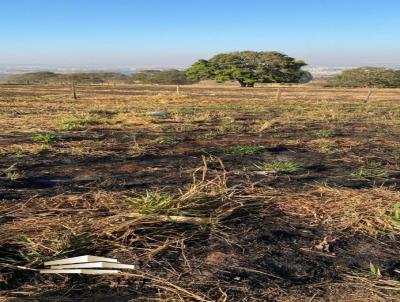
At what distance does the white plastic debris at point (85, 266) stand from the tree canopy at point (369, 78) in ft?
264

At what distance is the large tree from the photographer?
72312mm

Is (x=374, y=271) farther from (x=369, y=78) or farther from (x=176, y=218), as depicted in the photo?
(x=369, y=78)

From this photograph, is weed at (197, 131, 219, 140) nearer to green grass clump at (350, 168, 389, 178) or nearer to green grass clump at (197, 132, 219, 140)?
green grass clump at (197, 132, 219, 140)

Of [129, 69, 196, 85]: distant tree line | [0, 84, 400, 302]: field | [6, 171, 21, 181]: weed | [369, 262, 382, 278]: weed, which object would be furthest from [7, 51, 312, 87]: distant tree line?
[369, 262, 382, 278]: weed

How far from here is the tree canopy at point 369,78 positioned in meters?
80.9

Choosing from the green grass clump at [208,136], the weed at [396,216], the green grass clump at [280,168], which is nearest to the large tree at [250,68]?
the green grass clump at [208,136]

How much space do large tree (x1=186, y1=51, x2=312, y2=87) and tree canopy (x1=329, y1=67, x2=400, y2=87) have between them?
30.9 ft

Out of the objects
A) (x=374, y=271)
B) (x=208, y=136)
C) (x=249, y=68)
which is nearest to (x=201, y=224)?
(x=374, y=271)

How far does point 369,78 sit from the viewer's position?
83.2m

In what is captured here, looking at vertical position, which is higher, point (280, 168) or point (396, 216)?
point (396, 216)

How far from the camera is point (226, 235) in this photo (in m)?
4.43

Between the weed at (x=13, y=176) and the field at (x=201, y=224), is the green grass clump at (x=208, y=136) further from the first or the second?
the weed at (x=13, y=176)

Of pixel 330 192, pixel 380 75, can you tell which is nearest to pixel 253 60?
pixel 380 75

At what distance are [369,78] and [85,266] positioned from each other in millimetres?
85877
